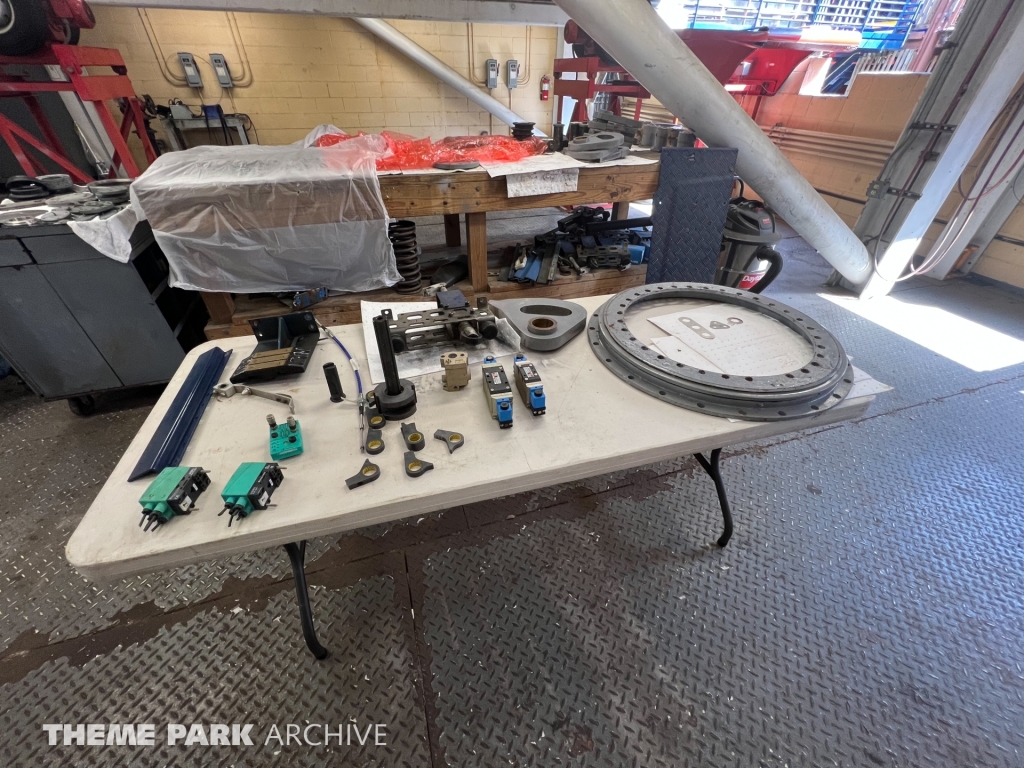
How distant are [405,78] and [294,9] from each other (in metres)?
2.47

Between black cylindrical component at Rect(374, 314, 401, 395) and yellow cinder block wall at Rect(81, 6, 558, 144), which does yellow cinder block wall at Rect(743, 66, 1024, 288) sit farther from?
black cylindrical component at Rect(374, 314, 401, 395)

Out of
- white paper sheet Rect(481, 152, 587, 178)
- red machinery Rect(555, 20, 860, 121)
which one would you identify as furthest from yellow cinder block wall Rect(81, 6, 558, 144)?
white paper sheet Rect(481, 152, 587, 178)

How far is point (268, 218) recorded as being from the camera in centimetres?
153

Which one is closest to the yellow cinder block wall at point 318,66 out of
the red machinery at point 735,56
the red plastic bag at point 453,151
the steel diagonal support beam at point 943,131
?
the red machinery at point 735,56

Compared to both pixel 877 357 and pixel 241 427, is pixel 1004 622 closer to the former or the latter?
pixel 877 357

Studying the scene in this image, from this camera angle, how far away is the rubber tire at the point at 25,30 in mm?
1736

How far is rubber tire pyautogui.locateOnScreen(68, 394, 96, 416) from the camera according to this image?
174 cm

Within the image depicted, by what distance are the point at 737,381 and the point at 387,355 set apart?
60 centimetres

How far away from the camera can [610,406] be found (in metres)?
0.77

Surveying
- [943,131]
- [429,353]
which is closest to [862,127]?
[943,131]

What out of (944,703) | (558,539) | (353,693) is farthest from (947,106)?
(353,693)

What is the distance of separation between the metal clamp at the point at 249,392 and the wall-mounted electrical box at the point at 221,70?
471cm

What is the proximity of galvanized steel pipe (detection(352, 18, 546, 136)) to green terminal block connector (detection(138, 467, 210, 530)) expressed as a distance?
4.05 meters

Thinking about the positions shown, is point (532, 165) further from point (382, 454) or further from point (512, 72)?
point (512, 72)
